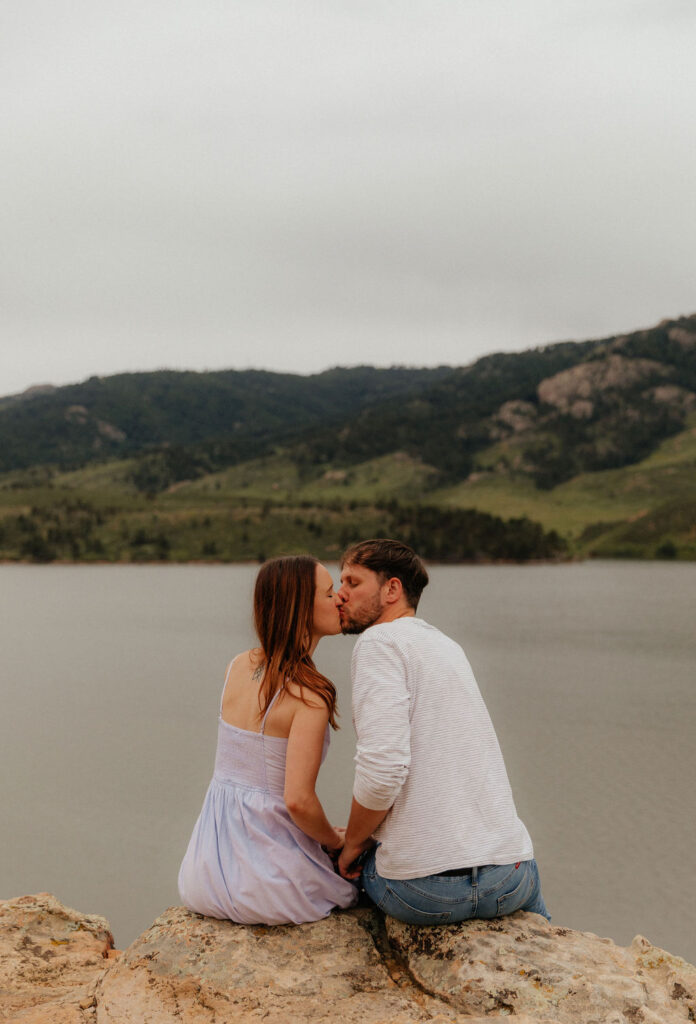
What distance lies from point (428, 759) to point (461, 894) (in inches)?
29.9

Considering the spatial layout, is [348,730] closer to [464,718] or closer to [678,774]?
[678,774]

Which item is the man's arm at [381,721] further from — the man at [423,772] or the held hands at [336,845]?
the held hands at [336,845]

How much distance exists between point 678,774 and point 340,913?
14100 mm

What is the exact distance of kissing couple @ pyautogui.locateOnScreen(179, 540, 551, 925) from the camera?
457cm

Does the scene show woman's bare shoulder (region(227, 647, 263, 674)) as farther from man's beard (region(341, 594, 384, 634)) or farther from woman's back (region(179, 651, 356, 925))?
man's beard (region(341, 594, 384, 634))

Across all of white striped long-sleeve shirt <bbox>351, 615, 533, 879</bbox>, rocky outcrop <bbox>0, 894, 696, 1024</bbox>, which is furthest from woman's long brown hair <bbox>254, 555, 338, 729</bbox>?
rocky outcrop <bbox>0, 894, 696, 1024</bbox>

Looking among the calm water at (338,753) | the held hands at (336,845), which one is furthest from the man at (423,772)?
the calm water at (338,753)

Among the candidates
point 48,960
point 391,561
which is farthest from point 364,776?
point 48,960

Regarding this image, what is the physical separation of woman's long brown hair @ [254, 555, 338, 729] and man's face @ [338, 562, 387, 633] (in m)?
0.20

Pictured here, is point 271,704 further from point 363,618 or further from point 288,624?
point 363,618

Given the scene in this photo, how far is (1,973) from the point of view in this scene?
5.50 m

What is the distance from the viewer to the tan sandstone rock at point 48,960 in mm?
4883

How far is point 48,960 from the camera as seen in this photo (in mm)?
5855

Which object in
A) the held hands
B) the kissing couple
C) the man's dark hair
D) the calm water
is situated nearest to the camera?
the kissing couple
